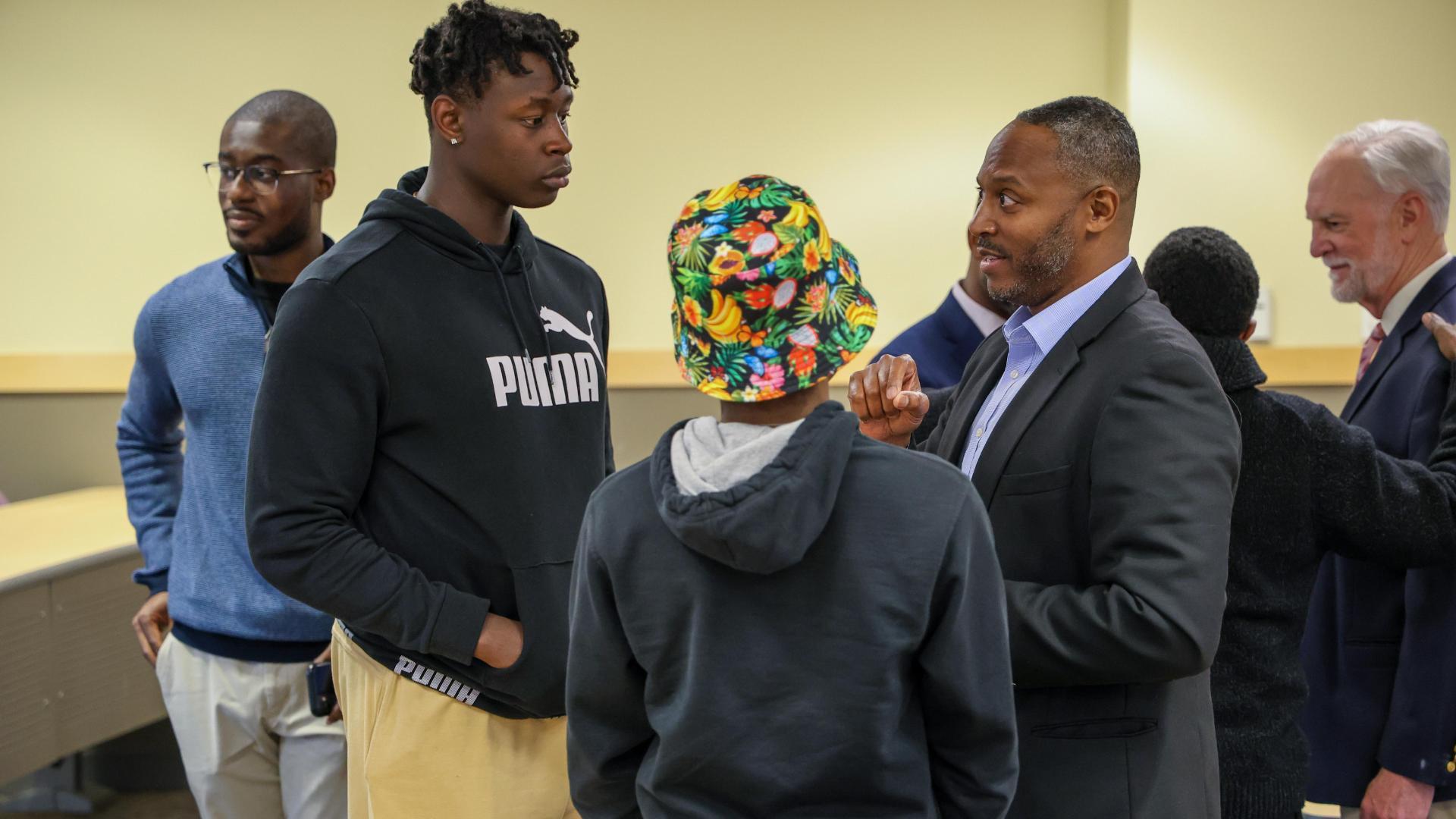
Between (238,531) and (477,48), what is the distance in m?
0.98

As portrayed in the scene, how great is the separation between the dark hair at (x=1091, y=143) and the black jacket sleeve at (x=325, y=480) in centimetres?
86

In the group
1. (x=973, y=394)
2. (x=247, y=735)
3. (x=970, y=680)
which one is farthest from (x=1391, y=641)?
(x=247, y=735)

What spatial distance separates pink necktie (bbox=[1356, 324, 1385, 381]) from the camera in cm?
225

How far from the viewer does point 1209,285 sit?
169 cm

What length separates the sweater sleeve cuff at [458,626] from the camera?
151 cm

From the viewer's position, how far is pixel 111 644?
3.14 metres

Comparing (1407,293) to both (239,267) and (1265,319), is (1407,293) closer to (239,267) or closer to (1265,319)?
(1265,319)

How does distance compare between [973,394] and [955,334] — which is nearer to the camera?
[973,394]

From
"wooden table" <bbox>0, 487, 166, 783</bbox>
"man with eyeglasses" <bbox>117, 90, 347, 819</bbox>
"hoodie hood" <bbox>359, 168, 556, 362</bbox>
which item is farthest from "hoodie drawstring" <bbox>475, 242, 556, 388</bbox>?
"wooden table" <bbox>0, 487, 166, 783</bbox>

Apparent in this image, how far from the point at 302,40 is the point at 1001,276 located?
3.49m

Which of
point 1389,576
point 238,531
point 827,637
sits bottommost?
point 1389,576

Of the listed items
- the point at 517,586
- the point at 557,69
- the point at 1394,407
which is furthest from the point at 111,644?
the point at 1394,407

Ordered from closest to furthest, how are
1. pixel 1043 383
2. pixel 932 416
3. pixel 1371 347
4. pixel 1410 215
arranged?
pixel 1043 383, pixel 932 416, pixel 1410 215, pixel 1371 347

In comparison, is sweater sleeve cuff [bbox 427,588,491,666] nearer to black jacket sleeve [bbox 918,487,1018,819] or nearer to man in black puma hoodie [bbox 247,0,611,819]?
man in black puma hoodie [bbox 247,0,611,819]
